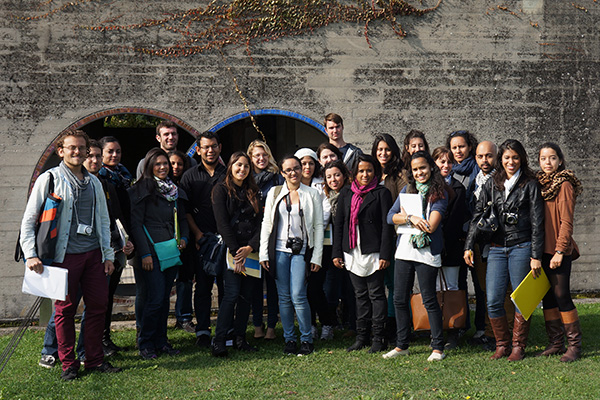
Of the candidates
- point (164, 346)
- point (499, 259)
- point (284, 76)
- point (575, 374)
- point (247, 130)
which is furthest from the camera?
point (247, 130)

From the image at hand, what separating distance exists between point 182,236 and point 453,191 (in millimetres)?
2455

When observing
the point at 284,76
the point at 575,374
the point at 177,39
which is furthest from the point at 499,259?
the point at 177,39

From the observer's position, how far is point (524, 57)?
8.13 meters

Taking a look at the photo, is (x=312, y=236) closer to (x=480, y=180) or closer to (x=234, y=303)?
(x=234, y=303)

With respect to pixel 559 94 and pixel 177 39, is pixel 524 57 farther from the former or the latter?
pixel 177 39

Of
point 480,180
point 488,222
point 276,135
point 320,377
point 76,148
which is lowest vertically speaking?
point 320,377

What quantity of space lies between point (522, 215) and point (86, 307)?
11.8 ft

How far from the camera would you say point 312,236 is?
5.73 meters

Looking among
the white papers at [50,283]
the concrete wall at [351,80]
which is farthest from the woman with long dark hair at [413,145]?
the white papers at [50,283]

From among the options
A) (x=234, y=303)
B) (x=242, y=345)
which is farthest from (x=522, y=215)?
(x=242, y=345)

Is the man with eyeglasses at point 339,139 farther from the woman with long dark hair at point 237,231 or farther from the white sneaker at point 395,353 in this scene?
the white sneaker at point 395,353

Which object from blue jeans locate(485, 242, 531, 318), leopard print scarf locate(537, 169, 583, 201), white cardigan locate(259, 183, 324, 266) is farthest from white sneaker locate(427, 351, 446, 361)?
leopard print scarf locate(537, 169, 583, 201)

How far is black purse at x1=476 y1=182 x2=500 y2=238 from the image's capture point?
5.26 m

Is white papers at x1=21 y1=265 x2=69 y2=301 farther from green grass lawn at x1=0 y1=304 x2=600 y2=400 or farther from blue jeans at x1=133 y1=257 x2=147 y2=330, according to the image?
blue jeans at x1=133 y1=257 x2=147 y2=330
